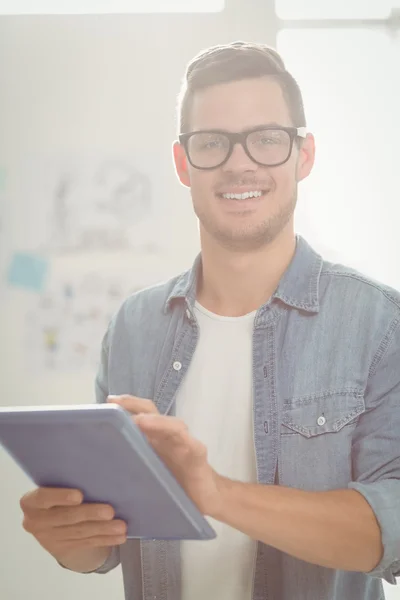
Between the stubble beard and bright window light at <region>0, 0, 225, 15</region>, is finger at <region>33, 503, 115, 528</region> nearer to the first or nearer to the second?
the stubble beard

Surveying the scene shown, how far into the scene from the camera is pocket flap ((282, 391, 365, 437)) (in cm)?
106

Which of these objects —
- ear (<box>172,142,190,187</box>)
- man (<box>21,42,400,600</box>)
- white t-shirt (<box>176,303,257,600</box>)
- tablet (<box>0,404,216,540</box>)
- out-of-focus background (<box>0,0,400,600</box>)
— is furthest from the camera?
out-of-focus background (<box>0,0,400,600</box>)

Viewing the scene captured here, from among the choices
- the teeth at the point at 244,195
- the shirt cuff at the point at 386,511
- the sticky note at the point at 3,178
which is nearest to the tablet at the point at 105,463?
the shirt cuff at the point at 386,511

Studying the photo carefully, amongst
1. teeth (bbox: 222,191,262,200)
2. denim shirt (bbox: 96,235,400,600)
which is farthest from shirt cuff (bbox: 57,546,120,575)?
teeth (bbox: 222,191,262,200)

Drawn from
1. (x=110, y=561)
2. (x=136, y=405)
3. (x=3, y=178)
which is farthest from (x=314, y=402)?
(x=3, y=178)

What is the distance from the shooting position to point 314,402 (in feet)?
3.58

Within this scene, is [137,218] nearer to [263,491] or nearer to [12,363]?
[12,363]

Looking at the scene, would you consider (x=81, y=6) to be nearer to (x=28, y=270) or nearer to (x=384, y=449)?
(x=28, y=270)

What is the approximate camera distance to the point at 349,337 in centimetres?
108

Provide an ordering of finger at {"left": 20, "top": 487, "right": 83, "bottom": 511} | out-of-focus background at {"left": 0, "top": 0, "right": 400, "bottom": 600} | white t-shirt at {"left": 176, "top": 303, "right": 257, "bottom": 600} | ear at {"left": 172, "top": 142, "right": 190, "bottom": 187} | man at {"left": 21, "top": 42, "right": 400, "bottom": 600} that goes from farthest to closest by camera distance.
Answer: out-of-focus background at {"left": 0, "top": 0, "right": 400, "bottom": 600}, ear at {"left": 172, "top": 142, "right": 190, "bottom": 187}, white t-shirt at {"left": 176, "top": 303, "right": 257, "bottom": 600}, man at {"left": 21, "top": 42, "right": 400, "bottom": 600}, finger at {"left": 20, "top": 487, "right": 83, "bottom": 511}

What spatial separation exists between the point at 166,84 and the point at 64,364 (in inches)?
25.4

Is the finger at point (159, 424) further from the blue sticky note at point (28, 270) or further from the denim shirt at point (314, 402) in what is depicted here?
the blue sticky note at point (28, 270)

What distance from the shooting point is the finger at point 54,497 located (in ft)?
2.88

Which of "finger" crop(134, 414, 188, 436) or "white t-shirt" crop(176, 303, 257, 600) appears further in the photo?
"white t-shirt" crop(176, 303, 257, 600)
